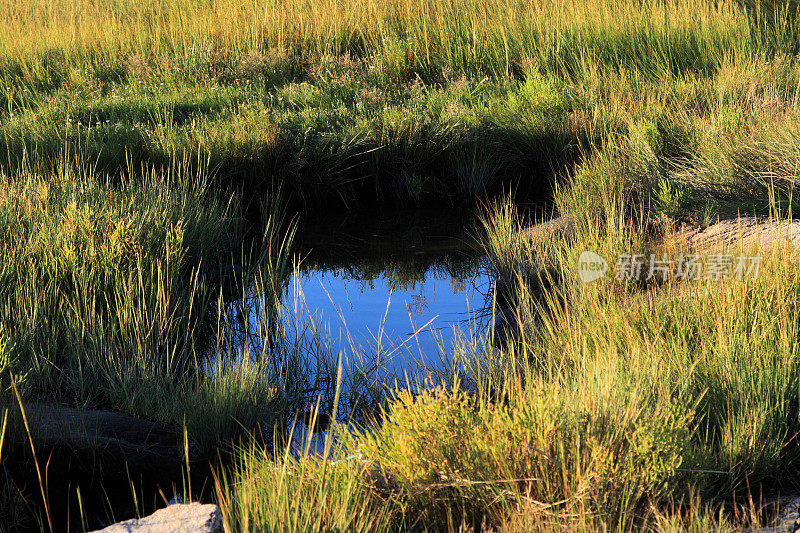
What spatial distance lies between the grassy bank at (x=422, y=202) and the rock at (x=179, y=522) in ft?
0.20

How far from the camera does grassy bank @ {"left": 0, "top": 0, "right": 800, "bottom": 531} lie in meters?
2.17

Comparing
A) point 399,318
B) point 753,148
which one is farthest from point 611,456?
point 753,148

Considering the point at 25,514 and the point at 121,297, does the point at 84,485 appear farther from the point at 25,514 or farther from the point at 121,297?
the point at 121,297

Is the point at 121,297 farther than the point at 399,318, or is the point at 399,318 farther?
the point at 399,318

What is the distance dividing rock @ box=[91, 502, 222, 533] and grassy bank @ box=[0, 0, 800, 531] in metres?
0.06

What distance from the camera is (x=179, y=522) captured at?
6.47 ft

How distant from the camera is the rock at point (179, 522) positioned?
1941mm

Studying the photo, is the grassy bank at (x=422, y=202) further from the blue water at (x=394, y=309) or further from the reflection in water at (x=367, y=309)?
the blue water at (x=394, y=309)

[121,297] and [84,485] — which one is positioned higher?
[121,297]

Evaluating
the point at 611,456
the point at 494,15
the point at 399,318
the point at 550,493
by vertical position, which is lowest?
the point at 399,318

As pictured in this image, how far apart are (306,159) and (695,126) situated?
3044mm

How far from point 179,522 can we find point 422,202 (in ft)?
14.6

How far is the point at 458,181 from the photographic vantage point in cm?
629

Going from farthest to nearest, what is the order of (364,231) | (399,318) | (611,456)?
1. (364,231)
2. (399,318)
3. (611,456)
